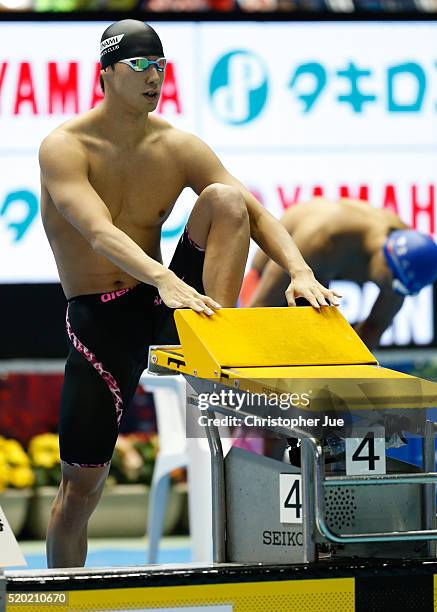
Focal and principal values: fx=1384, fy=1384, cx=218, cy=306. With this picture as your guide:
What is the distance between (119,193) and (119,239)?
0.43 m

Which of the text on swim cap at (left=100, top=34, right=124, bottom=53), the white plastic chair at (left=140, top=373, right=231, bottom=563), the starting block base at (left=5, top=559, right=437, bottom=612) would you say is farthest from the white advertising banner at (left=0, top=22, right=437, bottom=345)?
the starting block base at (left=5, top=559, right=437, bottom=612)

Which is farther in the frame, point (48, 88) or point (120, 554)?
point (48, 88)

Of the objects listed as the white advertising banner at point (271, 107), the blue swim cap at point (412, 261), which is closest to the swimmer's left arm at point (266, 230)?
the blue swim cap at point (412, 261)

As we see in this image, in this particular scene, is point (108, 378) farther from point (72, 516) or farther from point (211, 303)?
point (211, 303)

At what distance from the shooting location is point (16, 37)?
21.1 ft

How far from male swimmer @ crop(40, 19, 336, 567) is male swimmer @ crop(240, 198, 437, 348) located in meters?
1.71

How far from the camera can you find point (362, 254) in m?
6.00

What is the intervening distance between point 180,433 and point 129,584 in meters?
2.81

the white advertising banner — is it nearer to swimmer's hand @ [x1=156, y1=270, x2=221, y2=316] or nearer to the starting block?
swimmer's hand @ [x1=156, y1=270, x2=221, y2=316]

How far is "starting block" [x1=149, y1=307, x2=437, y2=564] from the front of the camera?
2.81 meters

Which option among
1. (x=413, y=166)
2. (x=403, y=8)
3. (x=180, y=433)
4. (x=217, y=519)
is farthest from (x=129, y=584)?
(x=403, y=8)

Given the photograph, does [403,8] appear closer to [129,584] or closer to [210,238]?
[210,238]

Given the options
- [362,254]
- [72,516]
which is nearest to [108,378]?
[72,516]

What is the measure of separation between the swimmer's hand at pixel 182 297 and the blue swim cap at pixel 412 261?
2443mm
